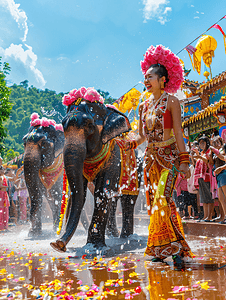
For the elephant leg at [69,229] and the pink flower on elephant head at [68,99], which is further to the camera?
the pink flower on elephant head at [68,99]

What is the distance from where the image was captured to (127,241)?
4703 mm

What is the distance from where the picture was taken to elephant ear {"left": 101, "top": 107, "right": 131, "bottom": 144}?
414 cm

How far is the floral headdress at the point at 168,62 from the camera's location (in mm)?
3410

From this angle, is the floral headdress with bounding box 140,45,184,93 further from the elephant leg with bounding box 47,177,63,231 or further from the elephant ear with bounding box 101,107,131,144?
the elephant leg with bounding box 47,177,63,231

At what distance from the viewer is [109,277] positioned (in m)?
2.45

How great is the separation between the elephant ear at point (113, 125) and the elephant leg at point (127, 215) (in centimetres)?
141

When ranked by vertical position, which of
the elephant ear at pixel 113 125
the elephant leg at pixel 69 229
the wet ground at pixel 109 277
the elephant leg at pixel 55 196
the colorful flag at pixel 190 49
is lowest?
the wet ground at pixel 109 277

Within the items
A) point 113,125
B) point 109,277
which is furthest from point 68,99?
point 109,277

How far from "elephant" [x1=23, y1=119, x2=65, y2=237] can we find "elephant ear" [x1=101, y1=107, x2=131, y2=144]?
6.88 feet

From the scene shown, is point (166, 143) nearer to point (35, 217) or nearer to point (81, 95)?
point (81, 95)

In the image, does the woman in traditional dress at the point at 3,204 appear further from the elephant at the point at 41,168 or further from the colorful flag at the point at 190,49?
the colorful flag at the point at 190,49

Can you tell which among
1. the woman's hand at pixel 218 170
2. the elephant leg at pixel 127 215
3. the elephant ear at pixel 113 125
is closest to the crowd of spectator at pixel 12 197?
the elephant leg at pixel 127 215

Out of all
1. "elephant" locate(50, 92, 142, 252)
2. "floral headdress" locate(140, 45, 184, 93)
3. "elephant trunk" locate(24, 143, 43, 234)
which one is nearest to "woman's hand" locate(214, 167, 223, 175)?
"elephant" locate(50, 92, 142, 252)

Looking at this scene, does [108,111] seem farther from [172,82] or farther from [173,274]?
[173,274]
